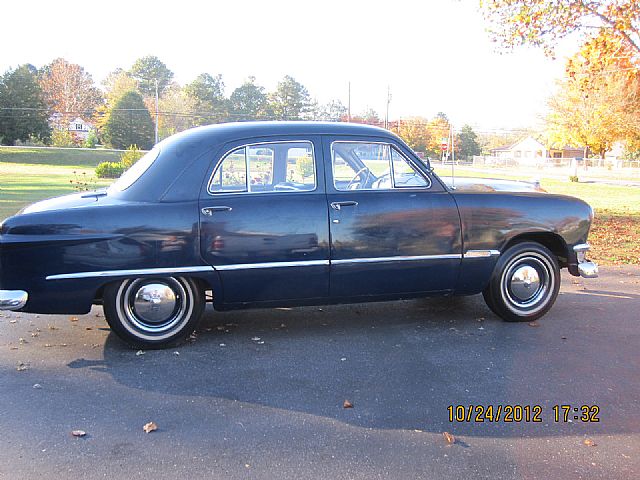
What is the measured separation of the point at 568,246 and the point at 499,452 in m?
3.09

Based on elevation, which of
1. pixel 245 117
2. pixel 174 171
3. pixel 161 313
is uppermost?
pixel 245 117

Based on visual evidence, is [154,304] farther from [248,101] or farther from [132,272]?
[248,101]

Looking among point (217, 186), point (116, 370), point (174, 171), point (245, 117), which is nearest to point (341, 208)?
point (217, 186)

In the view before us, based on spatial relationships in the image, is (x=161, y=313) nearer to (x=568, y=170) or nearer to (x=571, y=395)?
(x=571, y=395)

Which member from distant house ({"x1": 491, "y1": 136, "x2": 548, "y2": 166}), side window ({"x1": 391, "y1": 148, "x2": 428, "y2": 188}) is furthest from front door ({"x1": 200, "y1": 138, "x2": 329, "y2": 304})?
distant house ({"x1": 491, "y1": 136, "x2": 548, "y2": 166})

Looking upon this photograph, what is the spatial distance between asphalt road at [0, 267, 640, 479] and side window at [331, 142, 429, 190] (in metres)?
1.32

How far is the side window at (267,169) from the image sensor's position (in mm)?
5012

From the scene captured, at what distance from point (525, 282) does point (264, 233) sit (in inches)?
103

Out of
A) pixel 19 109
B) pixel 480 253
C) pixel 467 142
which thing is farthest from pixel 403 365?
pixel 467 142

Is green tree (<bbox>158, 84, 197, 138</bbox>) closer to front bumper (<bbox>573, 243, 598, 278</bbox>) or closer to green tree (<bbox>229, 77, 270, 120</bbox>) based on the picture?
green tree (<bbox>229, 77, 270, 120</bbox>)

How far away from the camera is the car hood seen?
572cm

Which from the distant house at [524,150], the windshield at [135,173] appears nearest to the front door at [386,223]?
the windshield at [135,173]

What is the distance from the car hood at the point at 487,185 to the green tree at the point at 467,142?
224 ft

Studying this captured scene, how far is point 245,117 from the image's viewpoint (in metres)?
53.2
